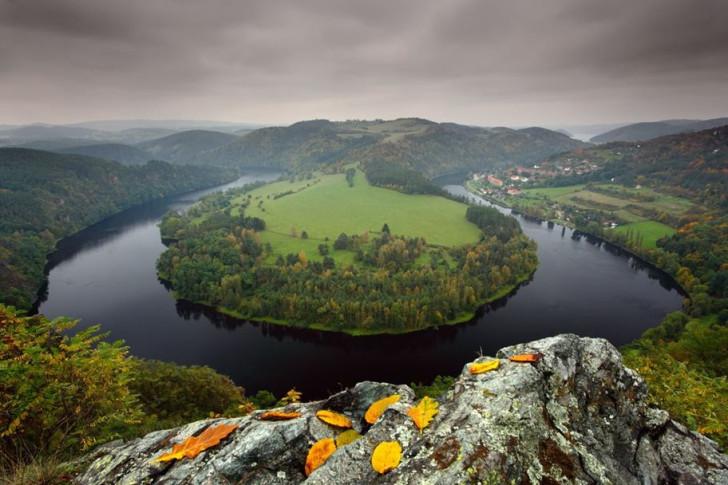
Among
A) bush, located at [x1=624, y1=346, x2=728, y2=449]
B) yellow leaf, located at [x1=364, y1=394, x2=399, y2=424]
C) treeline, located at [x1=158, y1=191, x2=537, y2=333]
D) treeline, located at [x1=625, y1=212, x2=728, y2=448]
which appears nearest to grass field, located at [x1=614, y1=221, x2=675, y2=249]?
treeline, located at [x1=625, y1=212, x2=728, y2=448]

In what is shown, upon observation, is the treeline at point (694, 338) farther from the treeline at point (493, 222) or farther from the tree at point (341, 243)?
the tree at point (341, 243)

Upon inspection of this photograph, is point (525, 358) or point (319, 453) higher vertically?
point (525, 358)

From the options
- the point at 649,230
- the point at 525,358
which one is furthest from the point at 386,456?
the point at 649,230

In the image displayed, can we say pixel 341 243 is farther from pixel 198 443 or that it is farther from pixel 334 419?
pixel 198 443

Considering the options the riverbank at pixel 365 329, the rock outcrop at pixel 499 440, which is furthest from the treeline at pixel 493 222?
the rock outcrop at pixel 499 440

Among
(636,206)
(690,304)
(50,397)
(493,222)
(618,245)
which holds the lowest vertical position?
(690,304)

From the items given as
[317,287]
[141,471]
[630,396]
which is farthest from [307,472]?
[317,287]

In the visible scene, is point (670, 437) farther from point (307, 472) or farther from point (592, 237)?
point (592, 237)
